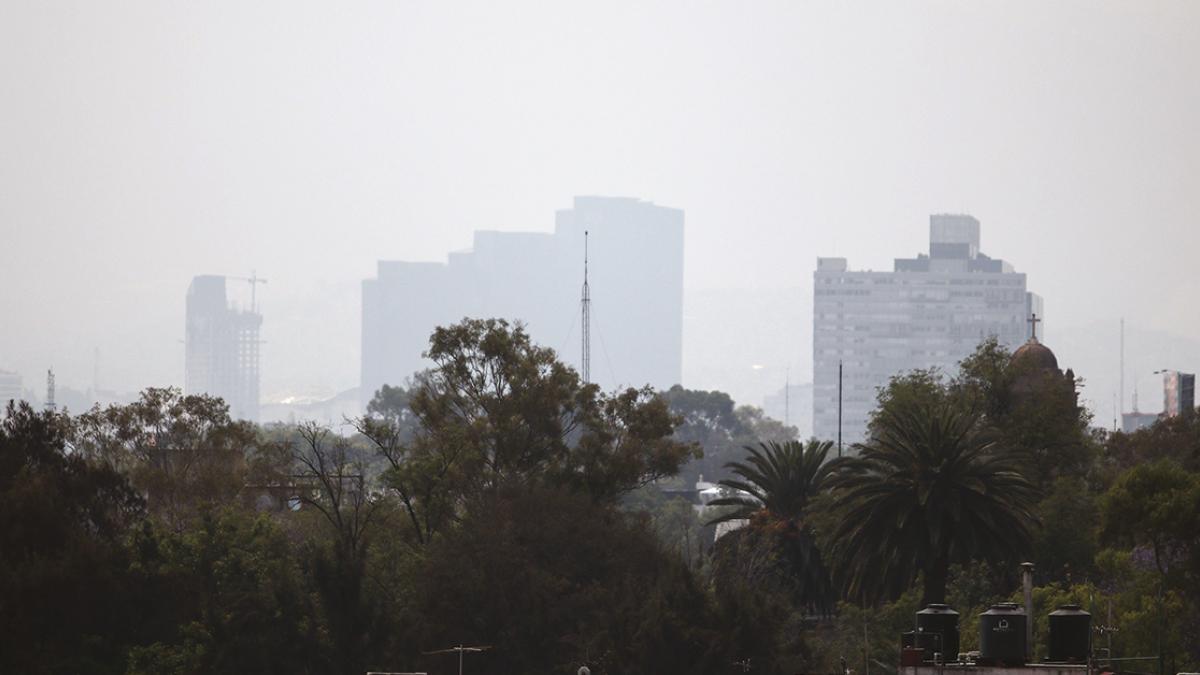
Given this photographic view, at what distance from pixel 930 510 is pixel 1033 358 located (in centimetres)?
3224

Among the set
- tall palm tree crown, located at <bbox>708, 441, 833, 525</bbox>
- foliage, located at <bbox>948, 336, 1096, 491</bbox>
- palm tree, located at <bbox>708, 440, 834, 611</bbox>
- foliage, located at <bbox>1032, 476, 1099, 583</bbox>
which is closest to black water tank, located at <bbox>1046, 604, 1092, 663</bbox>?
foliage, located at <bbox>1032, 476, 1099, 583</bbox>

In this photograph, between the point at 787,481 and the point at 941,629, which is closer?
the point at 941,629

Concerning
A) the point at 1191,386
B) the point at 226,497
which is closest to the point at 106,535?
the point at 226,497

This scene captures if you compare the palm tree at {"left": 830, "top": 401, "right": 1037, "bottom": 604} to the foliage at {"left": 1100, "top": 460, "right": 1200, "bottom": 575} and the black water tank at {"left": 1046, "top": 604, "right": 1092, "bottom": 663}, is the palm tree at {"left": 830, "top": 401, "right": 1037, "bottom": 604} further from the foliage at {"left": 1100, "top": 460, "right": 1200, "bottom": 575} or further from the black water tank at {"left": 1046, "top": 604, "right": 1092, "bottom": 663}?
the black water tank at {"left": 1046, "top": 604, "right": 1092, "bottom": 663}

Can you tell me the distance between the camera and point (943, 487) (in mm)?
57906

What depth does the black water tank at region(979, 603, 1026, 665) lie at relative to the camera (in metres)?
36.8

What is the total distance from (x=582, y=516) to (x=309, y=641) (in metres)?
9.85

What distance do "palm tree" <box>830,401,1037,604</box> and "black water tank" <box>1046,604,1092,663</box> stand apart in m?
19.1

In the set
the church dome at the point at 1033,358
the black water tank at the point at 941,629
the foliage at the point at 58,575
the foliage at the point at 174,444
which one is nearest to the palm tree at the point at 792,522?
the church dome at the point at 1033,358

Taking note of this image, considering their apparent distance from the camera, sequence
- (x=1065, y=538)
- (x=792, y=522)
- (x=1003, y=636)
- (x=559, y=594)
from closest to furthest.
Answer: (x=1003, y=636), (x=559, y=594), (x=1065, y=538), (x=792, y=522)

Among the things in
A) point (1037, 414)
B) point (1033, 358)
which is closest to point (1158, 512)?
point (1037, 414)

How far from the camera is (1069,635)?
124 ft

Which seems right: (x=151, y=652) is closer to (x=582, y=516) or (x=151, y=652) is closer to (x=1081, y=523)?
(x=582, y=516)

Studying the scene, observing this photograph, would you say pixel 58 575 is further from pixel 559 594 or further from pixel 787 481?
pixel 787 481
